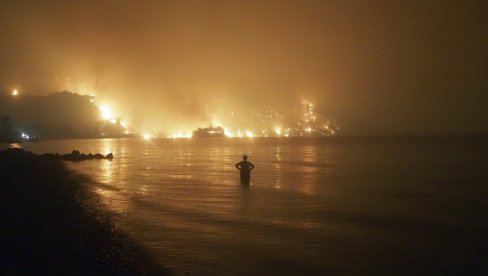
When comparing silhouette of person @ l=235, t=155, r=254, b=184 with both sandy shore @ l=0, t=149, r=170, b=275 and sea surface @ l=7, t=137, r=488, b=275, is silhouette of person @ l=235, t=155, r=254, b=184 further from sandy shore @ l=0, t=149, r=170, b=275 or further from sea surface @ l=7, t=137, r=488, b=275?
sandy shore @ l=0, t=149, r=170, b=275

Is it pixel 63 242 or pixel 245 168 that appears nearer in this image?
pixel 63 242

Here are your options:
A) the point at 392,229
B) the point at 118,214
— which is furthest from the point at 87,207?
the point at 392,229

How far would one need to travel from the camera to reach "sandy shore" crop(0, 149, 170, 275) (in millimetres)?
12320

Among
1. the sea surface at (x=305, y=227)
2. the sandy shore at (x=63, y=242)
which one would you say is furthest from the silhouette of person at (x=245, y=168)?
the sandy shore at (x=63, y=242)

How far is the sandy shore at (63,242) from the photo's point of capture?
1232cm

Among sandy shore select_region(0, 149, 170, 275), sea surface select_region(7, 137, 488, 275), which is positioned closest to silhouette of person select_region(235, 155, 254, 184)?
sea surface select_region(7, 137, 488, 275)

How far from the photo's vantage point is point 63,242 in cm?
1505

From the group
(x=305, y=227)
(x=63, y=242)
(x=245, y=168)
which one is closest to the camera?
(x=63, y=242)

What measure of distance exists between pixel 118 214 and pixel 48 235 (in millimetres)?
6889

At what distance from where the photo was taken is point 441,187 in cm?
3850

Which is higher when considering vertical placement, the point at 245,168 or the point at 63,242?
the point at 245,168

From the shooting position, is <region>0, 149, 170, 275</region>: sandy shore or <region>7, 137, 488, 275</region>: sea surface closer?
<region>0, 149, 170, 275</region>: sandy shore

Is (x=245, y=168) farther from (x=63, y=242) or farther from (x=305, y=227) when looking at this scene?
(x=63, y=242)

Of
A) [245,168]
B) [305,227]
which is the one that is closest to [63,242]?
[305,227]
